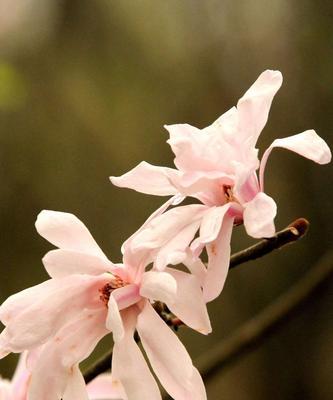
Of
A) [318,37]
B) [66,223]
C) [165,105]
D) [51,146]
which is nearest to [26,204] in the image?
[51,146]

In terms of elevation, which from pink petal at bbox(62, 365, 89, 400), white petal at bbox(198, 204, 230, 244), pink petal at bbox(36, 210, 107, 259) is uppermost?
pink petal at bbox(36, 210, 107, 259)

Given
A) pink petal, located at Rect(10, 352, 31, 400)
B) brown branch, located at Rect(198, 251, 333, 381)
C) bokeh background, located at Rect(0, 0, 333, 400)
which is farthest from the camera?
bokeh background, located at Rect(0, 0, 333, 400)

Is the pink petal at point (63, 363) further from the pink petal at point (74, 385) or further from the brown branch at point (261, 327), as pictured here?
the brown branch at point (261, 327)

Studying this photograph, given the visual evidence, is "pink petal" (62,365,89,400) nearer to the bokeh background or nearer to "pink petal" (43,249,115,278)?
"pink petal" (43,249,115,278)

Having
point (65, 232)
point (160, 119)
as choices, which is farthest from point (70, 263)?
point (160, 119)

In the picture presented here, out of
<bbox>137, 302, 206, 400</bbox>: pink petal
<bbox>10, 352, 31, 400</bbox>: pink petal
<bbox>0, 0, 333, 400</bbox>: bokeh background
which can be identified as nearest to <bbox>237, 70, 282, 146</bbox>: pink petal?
<bbox>137, 302, 206, 400</bbox>: pink petal

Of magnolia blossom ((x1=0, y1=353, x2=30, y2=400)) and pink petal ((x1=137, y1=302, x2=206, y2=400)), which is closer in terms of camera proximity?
pink petal ((x1=137, y1=302, x2=206, y2=400))

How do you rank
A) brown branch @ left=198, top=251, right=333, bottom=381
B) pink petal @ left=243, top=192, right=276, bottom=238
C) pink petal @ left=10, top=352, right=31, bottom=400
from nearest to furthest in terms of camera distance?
pink petal @ left=243, top=192, right=276, bottom=238 < pink petal @ left=10, top=352, right=31, bottom=400 < brown branch @ left=198, top=251, right=333, bottom=381

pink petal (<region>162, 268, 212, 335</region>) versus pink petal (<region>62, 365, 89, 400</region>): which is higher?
pink petal (<region>162, 268, 212, 335</region>)

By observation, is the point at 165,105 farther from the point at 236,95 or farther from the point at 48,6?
the point at 48,6

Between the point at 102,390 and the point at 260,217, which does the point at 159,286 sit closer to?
the point at 260,217
